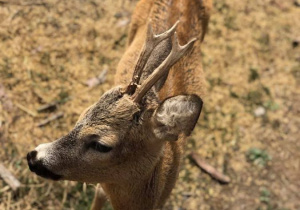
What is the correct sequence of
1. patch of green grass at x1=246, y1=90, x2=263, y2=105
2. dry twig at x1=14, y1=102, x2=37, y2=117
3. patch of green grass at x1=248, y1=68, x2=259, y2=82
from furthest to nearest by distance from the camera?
patch of green grass at x1=248, y1=68, x2=259, y2=82
patch of green grass at x1=246, y1=90, x2=263, y2=105
dry twig at x1=14, y1=102, x2=37, y2=117

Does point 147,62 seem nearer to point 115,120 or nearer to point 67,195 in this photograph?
point 115,120

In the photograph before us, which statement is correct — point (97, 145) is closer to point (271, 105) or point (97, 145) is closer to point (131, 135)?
point (131, 135)

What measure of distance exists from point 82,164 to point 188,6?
7.24 feet

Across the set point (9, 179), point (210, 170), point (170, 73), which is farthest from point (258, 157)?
point (9, 179)

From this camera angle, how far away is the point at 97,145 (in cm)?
312

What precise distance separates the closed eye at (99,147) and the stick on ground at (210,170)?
2639 mm

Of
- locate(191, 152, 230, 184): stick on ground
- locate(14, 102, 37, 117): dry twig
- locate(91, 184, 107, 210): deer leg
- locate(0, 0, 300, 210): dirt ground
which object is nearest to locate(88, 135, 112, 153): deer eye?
locate(91, 184, 107, 210): deer leg

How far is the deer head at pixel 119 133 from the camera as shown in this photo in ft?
9.96

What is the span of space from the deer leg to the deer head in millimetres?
1101

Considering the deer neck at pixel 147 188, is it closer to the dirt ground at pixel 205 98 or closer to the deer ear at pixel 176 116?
the deer ear at pixel 176 116

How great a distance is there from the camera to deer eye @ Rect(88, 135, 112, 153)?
310cm

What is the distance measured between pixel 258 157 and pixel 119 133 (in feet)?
10.7

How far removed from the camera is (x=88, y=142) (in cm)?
313

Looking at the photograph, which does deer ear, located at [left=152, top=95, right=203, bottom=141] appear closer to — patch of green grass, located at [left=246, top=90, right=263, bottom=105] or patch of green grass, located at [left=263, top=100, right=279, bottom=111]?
patch of green grass, located at [left=246, top=90, right=263, bottom=105]
